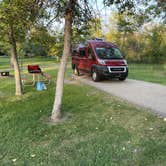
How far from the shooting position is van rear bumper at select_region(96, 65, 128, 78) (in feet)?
41.5

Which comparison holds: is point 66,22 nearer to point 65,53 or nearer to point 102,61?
point 65,53

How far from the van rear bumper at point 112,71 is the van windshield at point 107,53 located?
0.75m

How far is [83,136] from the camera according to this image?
17.0ft

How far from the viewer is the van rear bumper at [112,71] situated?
12.6 m

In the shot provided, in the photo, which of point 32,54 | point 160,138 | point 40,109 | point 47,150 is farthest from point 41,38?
point 32,54

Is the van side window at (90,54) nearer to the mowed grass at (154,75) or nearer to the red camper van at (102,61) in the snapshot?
the red camper van at (102,61)

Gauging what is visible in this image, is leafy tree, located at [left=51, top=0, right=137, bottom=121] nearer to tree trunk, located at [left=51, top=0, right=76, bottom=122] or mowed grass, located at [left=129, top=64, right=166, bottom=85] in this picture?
tree trunk, located at [left=51, top=0, right=76, bottom=122]

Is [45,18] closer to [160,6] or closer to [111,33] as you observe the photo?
[160,6]

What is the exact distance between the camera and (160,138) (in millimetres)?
4914

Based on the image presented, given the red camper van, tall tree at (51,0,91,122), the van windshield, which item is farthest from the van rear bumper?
tall tree at (51,0,91,122)

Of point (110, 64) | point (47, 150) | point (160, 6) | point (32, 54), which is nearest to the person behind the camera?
point (47, 150)

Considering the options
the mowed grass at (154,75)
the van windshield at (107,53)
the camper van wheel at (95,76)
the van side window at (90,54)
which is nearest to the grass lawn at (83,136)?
the mowed grass at (154,75)

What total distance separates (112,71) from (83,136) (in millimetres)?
7913

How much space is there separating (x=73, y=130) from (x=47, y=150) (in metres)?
1.05
